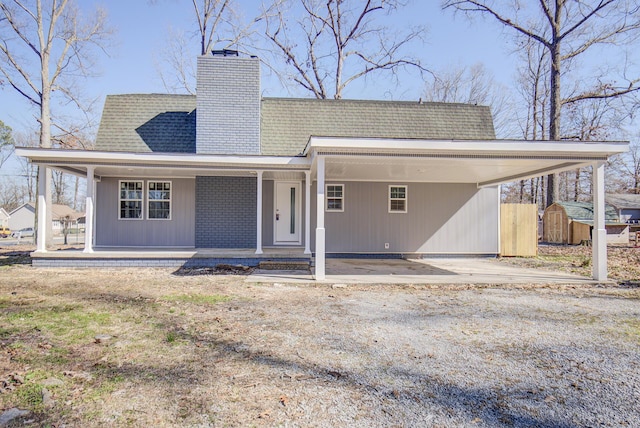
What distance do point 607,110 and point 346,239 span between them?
18.6 m

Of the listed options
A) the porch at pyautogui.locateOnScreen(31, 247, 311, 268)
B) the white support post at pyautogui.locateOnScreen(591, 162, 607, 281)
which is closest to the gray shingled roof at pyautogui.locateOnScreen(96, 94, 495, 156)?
the porch at pyautogui.locateOnScreen(31, 247, 311, 268)

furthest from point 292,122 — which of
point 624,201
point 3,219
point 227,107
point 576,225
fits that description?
point 3,219

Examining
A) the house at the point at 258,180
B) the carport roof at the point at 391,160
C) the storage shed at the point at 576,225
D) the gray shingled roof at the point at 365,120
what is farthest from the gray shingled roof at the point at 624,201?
the carport roof at the point at 391,160

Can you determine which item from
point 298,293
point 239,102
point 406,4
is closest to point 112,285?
point 298,293

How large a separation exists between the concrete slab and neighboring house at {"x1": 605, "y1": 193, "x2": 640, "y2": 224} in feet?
82.8

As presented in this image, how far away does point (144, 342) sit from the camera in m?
3.86

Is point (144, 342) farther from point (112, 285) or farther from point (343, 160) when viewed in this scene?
point (343, 160)

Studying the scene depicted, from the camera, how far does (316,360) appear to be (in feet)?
11.2

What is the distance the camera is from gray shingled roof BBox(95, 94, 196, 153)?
436 inches

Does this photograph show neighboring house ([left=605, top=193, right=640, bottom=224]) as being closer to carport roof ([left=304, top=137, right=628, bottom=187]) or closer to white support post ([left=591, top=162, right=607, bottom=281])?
white support post ([left=591, top=162, right=607, bottom=281])

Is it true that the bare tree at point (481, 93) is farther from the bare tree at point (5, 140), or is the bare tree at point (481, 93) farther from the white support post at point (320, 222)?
the bare tree at point (5, 140)

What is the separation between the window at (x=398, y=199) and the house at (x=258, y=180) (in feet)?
0.10

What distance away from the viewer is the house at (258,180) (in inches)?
360

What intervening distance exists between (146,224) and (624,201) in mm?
34110
